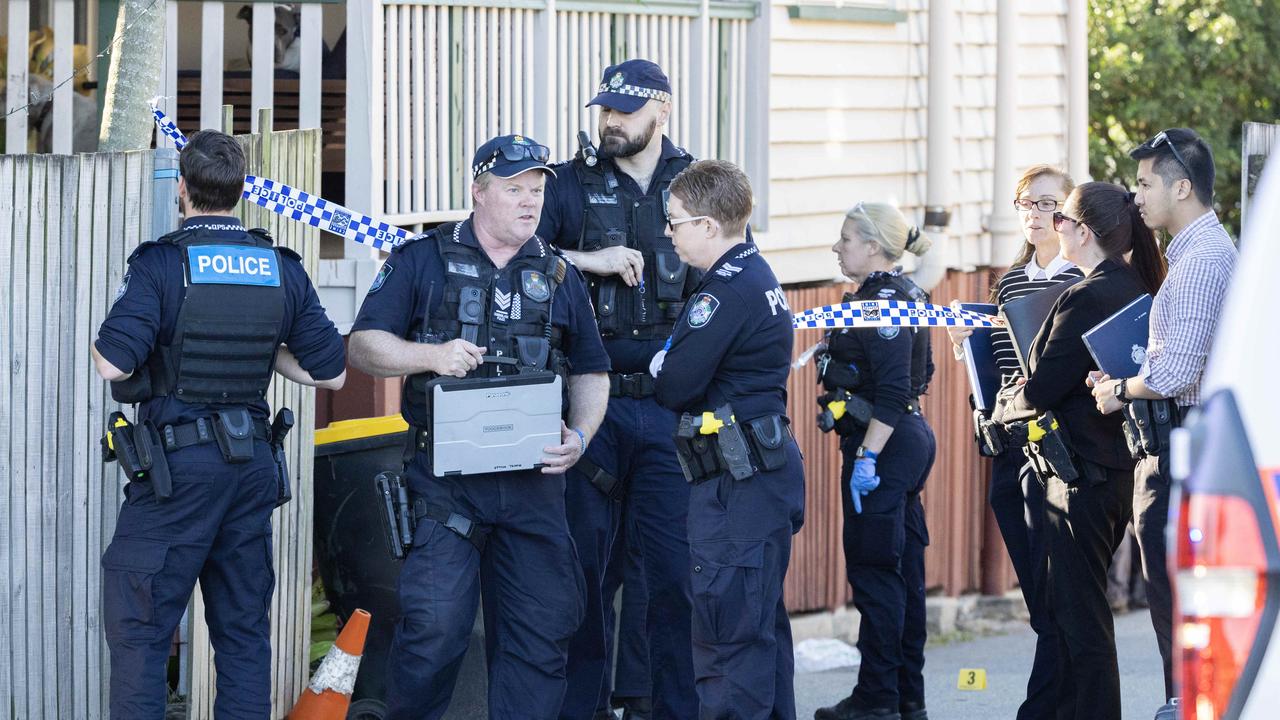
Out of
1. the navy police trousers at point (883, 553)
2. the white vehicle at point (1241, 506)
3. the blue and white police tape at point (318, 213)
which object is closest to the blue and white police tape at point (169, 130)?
the blue and white police tape at point (318, 213)

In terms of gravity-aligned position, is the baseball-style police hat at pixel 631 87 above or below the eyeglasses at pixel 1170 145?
above

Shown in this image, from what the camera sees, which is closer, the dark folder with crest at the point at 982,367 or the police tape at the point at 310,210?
the police tape at the point at 310,210

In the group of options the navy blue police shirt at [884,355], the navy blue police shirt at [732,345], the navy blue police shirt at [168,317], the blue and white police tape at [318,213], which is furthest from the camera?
the navy blue police shirt at [884,355]

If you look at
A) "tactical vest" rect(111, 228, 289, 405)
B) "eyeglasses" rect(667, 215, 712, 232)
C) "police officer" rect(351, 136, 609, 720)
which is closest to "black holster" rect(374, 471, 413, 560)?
"police officer" rect(351, 136, 609, 720)

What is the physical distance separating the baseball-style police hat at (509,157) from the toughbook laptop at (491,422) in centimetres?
66

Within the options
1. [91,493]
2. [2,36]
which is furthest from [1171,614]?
[2,36]

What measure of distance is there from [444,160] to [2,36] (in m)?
2.37

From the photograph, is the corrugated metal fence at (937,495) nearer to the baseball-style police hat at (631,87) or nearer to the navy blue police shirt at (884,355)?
the navy blue police shirt at (884,355)

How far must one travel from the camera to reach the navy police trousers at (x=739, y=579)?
5.25 meters

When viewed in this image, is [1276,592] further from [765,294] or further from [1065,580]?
[1065,580]

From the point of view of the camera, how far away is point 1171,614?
5586 millimetres

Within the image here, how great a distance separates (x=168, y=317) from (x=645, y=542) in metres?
1.92

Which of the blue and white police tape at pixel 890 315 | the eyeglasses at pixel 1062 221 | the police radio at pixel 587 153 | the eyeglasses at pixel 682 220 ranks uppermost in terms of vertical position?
the police radio at pixel 587 153

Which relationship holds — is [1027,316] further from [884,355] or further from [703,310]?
[703,310]
